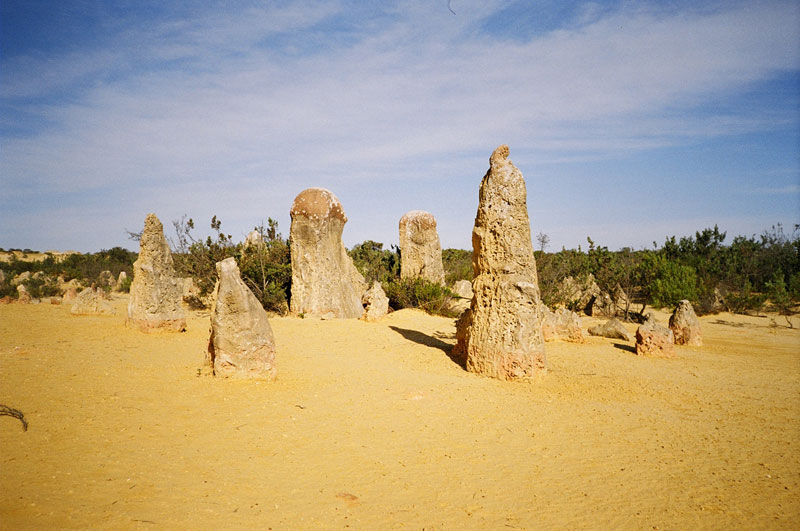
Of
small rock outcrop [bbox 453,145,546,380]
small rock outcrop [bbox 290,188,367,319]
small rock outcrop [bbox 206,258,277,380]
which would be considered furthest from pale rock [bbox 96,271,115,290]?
small rock outcrop [bbox 453,145,546,380]

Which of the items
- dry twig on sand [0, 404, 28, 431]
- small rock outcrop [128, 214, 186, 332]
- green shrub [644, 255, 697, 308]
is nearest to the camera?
dry twig on sand [0, 404, 28, 431]

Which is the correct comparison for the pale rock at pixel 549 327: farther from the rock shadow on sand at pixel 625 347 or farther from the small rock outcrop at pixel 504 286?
the small rock outcrop at pixel 504 286

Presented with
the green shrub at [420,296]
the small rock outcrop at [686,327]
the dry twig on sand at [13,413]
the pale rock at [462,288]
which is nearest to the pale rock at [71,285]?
the green shrub at [420,296]

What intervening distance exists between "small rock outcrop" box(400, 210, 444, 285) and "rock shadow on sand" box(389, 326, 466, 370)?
5.10 m

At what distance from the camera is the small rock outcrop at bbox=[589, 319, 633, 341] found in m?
10.6

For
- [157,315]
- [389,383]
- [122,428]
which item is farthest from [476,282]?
[157,315]

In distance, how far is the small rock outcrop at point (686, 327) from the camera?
9.77m

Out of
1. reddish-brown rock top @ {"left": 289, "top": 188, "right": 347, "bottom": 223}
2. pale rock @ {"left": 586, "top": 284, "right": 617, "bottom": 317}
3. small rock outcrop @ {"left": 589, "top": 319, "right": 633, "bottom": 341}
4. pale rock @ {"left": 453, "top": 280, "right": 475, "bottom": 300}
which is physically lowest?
small rock outcrop @ {"left": 589, "top": 319, "right": 633, "bottom": 341}

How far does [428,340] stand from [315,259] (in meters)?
4.32

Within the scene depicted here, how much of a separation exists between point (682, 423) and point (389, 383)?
3.37 meters

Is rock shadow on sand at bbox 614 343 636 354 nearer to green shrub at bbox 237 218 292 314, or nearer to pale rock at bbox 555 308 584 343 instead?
pale rock at bbox 555 308 584 343

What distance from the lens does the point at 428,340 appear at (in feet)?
30.3

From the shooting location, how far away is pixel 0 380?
480 cm

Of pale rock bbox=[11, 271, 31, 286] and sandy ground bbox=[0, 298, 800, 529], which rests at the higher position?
pale rock bbox=[11, 271, 31, 286]
